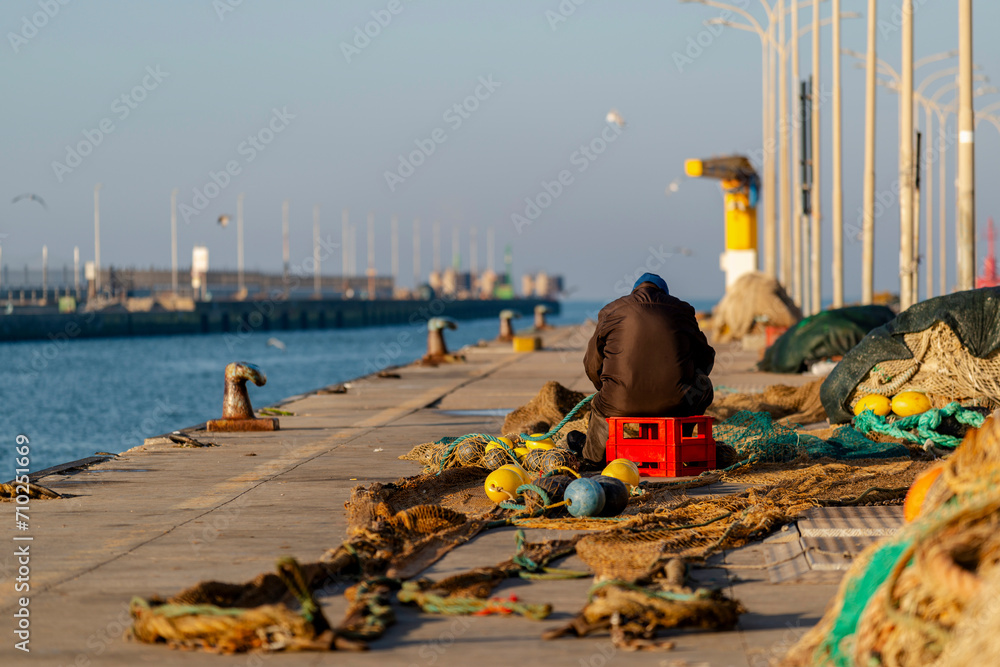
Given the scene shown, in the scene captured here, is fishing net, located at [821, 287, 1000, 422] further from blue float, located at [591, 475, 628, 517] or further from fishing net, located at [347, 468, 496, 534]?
blue float, located at [591, 475, 628, 517]

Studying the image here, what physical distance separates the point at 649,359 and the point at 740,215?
40345 millimetres

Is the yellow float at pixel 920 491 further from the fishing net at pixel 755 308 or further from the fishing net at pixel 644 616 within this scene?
the fishing net at pixel 755 308

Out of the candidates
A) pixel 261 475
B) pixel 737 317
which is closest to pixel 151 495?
pixel 261 475

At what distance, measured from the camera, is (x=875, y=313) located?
22984 millimetres

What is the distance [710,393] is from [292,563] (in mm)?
5410

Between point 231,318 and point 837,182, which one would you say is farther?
point 231,318

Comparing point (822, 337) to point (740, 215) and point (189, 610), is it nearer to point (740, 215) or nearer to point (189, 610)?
point (189, 610)

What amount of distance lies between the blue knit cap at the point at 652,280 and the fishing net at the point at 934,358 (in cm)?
389

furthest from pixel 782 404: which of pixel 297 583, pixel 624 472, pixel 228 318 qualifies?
pixel 228 318

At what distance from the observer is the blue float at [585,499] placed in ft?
25.6

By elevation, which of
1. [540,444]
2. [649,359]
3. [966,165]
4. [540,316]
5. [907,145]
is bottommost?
[540,444]

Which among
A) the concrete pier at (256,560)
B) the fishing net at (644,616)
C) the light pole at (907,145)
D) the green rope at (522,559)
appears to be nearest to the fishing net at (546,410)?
the concrete pier at (256,560)

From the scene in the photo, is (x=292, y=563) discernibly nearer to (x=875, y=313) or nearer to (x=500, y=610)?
(x=500, y=610)

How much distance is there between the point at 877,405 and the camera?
41.3ft
